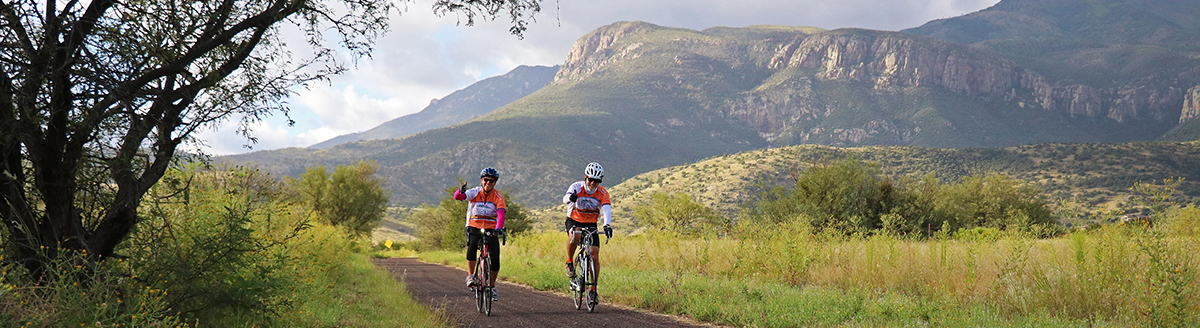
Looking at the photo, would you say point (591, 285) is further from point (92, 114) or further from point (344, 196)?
point (344, 196)

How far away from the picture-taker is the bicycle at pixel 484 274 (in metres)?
9.21

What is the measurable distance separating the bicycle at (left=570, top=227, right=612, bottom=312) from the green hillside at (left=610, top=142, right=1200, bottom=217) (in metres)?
66.5

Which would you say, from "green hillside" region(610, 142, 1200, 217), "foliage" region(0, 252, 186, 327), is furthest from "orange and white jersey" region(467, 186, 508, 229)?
"green hillside" region(610, 142, 1200, 217)

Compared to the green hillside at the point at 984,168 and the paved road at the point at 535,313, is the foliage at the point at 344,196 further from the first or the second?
the green hillside at the point at 984,168

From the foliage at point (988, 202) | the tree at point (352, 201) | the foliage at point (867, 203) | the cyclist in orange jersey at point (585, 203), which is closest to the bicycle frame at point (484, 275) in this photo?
the cyclist in orange jersey at point (585, 203)

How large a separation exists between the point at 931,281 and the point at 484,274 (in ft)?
22.6

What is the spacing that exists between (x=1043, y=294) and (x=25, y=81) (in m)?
10.4

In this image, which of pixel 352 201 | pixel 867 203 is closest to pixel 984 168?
pixel 867 203

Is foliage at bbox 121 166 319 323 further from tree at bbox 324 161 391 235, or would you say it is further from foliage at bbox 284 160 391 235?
tree at bbox 324 161 391 235

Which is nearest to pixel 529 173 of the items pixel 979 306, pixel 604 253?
pixel 604 253

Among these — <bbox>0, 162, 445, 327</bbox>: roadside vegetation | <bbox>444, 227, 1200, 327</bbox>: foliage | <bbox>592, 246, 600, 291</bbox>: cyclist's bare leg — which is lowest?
<bbox>444, 227, 1200, 327</bbox>: foliage

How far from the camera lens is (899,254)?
34.6 ft

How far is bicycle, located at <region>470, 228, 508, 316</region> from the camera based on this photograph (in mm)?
9212

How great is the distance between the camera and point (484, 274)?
9516 millimetres
